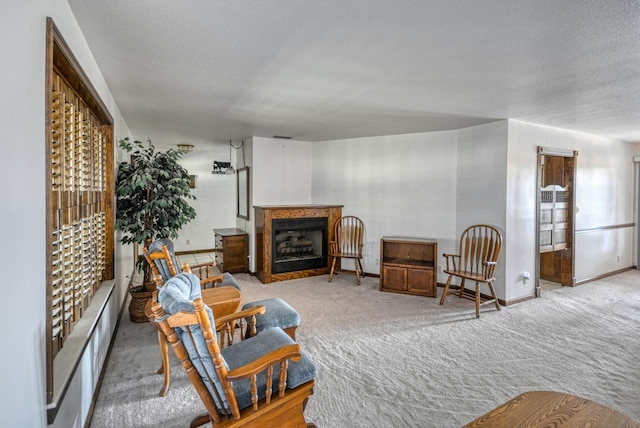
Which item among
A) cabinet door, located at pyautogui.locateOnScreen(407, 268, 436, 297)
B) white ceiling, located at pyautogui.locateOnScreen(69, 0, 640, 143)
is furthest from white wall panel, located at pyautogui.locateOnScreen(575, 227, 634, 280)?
cabinet door, located at pyautogui.locateOnScreen(407, 268, 436, 297)

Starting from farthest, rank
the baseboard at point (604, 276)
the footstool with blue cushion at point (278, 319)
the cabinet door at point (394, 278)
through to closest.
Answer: the baseboard at point (604, 276)
the cabinet door at point (394, 278)
the footstool with blue cushion at point (278, 319)

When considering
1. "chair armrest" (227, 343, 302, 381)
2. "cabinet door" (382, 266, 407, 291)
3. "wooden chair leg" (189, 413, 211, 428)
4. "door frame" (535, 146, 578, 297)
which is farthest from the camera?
"cabinet door" (382, 266, 407, 291)

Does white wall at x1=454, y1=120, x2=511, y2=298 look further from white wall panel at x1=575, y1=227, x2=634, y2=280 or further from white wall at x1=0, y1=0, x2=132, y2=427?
white wall at x1=0, y1=0, x2=132, y2=427

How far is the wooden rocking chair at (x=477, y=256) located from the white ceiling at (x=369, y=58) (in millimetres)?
1586

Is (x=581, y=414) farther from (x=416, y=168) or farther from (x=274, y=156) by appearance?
(x=274, y=156)

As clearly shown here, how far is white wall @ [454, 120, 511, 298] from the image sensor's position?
429cm

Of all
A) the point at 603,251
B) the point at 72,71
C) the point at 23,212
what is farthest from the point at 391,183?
the point at 23,212

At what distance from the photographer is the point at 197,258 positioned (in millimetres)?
7477

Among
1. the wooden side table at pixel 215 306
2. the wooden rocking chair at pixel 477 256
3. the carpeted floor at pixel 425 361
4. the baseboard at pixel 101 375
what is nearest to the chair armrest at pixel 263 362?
the carpeted floor at pixel 425 361

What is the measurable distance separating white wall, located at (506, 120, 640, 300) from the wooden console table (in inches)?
123

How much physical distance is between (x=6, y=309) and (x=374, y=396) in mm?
2149

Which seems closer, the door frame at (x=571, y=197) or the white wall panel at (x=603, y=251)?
the door frame at (x=571, y=197)

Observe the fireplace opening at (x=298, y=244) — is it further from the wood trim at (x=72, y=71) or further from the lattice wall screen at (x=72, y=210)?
the wood trim at (x=72, y=71)

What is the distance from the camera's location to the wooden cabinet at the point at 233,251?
18.7 feet
